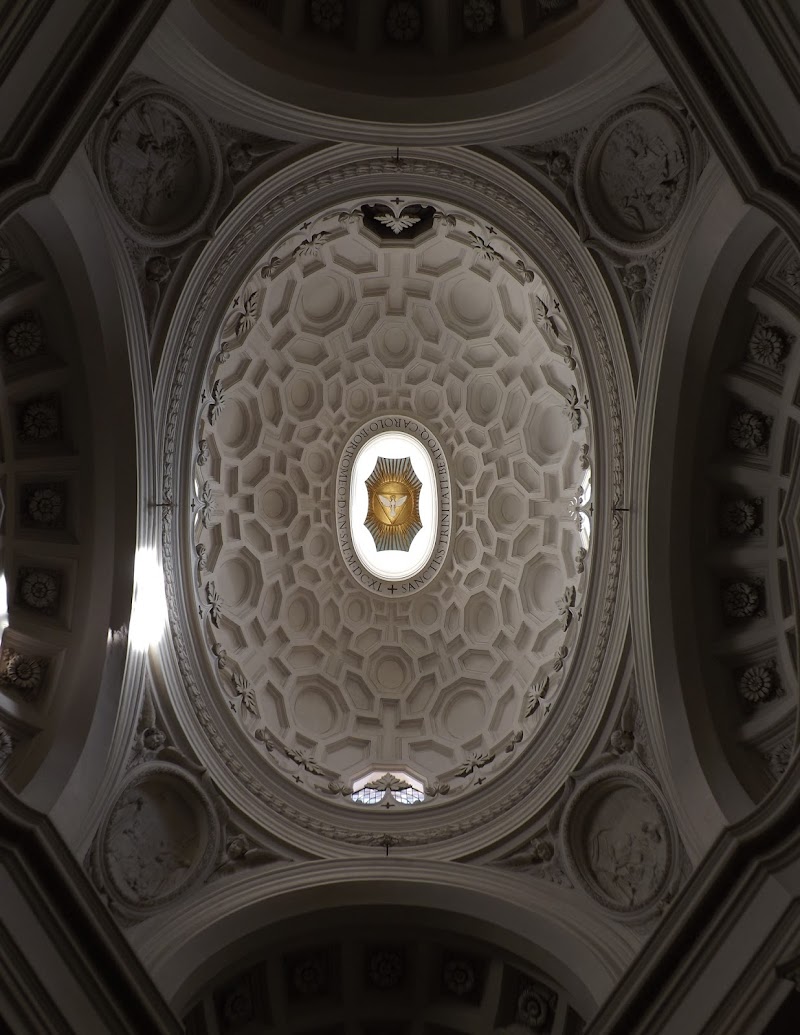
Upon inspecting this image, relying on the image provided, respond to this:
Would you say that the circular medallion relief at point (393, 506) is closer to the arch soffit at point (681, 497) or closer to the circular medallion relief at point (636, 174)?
the arch soffit at point (681, 497)

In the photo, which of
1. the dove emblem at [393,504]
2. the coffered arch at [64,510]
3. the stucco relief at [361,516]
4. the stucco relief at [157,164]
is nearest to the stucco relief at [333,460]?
the stucco relief at [361,516]

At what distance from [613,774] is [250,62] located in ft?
37.0

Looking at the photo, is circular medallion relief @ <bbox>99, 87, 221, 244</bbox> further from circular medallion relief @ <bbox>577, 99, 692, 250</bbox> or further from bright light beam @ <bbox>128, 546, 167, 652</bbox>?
circular medallion relief @ <bbox>577, 99, 692, 250</bbox>

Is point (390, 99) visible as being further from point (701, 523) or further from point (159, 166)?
point (701, 523)

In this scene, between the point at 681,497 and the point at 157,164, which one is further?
the point at 681,497

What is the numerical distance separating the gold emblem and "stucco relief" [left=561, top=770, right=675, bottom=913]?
8.54 metres

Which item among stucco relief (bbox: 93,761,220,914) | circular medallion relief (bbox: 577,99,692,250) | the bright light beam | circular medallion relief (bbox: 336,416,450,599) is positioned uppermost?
circular medallion relief (bbox: 336,416,450,599)

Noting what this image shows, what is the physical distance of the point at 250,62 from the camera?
43.2ft

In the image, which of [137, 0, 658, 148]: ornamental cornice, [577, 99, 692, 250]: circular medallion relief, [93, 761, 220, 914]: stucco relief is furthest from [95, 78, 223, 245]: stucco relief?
[93, 761, 220, 914]: stucco relief

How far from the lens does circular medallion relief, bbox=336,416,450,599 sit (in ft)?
72.6

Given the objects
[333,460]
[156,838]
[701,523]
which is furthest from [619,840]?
[333,460]

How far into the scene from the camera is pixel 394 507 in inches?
899

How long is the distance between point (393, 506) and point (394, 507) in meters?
0.04

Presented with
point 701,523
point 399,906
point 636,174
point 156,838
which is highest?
point 636,174
